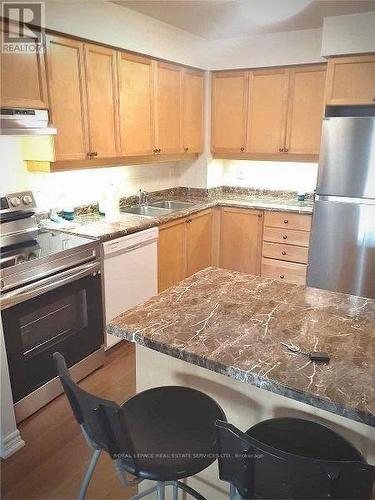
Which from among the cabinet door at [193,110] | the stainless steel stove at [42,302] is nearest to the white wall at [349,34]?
the cabinet door at [193,110]

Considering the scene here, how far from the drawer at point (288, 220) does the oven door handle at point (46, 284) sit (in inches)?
75.0

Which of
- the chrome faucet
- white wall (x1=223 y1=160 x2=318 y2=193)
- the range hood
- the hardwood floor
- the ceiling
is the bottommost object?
the hardwood floor

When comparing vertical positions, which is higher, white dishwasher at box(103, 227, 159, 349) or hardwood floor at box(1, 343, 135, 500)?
white dishwasher at box(103, 227, 159, 349)

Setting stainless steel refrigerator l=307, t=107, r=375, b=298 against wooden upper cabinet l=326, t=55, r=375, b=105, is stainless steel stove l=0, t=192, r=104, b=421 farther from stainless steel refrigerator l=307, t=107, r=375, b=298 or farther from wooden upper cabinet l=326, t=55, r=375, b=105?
wooden upper cabinet l=326, t=55, r=375, b=105

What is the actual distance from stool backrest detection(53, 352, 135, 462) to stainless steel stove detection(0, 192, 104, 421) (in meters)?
1.10

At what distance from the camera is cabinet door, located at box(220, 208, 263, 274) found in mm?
3992

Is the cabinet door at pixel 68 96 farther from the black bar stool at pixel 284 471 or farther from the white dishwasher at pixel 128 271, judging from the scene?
the black bar stool at pixel 284 471

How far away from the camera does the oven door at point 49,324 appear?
212 cm

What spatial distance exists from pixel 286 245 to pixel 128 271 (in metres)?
1.69

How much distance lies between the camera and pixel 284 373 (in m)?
1.16

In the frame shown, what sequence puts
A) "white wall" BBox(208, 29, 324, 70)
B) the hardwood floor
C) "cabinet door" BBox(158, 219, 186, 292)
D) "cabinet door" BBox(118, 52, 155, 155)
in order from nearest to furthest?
the hardwood floor → "cabinet door" BBox(118, 52, 155, 155) → "cabinet door" BBox(158, 219, 186, 292) → "white wall" BBox(208, 29, 324, 70)

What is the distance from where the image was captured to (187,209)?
3.73 metres

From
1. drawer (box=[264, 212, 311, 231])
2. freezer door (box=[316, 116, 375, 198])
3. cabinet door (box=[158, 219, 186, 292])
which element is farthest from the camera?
drawer (box=[264, 212, 311, 231])

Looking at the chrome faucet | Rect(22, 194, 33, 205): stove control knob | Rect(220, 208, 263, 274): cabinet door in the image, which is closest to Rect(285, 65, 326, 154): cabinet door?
Rect(220, 208, 263, 274): cabinet door
